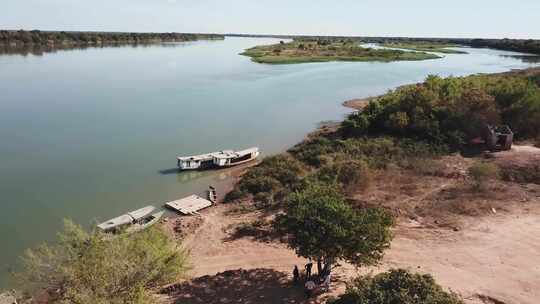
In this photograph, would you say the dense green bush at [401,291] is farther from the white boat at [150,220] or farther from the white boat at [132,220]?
the white boat at [132,220]

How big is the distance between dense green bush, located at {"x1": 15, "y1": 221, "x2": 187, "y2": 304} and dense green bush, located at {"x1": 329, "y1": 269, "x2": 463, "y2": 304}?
740 cm

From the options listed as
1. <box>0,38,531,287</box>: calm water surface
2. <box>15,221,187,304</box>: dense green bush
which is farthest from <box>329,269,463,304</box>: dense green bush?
<box>0,38,531,287</box>: calm water surface

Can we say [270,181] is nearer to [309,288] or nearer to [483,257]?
[309,288]

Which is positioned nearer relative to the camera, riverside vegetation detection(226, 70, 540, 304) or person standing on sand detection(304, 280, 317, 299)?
riverside vegetation detection(226, 70, 540, 304)

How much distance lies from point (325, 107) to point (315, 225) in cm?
4875

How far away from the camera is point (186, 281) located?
59.4ft

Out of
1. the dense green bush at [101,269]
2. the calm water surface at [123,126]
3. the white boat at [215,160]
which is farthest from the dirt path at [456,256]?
the white boat at [215,160]

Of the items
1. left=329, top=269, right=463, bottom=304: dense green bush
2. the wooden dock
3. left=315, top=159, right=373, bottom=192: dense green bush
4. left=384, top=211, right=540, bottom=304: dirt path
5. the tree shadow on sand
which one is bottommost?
the wooden dock

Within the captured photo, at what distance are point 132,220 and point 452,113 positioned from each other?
30.4 metres

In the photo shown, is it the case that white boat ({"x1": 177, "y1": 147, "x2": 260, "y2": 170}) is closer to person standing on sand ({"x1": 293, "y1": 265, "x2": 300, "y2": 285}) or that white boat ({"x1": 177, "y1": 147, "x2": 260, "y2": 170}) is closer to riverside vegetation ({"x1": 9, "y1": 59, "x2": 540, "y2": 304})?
riverside vegetation ({"x1": 9, "y1": 59, "x2": 540, "y2": 304})

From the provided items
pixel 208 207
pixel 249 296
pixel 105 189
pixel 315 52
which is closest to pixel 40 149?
pixel 105 189

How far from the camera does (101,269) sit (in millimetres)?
13578

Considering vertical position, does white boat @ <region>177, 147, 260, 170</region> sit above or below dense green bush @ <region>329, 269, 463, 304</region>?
below

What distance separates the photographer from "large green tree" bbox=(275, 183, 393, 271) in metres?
15.4
